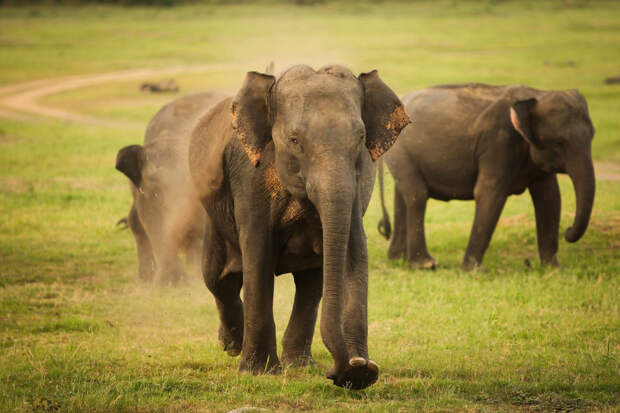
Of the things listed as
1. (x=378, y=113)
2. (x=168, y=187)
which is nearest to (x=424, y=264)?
(x=168, y=187)

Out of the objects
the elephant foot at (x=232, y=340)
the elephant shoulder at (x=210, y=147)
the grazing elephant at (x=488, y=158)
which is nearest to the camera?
the elephant shoulder at (x=210, y=147)

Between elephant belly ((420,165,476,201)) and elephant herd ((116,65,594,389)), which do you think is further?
elephant belly ((420,165,476,201))

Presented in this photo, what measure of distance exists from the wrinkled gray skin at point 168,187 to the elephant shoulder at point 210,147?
13.0ft

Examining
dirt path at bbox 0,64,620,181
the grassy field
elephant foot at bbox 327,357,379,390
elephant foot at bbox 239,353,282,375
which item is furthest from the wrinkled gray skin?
dirt path at bbox 0,64,620,181

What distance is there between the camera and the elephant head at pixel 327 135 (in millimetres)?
5816

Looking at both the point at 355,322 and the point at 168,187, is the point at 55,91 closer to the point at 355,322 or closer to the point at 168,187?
the point at 168,187

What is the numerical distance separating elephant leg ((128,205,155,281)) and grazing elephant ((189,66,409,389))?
4662mm

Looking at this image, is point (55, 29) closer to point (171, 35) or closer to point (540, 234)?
point (171, 35)

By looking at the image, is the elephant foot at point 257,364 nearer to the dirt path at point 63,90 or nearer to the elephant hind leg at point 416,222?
the elephant hind leg at point 416,222

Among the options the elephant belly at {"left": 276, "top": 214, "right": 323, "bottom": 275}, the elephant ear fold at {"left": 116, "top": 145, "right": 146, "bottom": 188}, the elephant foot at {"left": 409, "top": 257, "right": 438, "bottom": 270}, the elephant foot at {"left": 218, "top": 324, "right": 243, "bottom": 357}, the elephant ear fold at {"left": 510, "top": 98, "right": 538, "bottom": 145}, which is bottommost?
the elephant foot at {"left": 409, "top": 257, "right": 438, "bottom": 270}

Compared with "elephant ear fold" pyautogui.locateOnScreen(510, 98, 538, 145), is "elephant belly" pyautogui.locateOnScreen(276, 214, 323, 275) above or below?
below

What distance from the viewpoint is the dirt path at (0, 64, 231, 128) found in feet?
105

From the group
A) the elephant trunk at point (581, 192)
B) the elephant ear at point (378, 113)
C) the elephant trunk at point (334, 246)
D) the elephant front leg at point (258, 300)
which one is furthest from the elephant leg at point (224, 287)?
the elephant trunk at point (581, 192)

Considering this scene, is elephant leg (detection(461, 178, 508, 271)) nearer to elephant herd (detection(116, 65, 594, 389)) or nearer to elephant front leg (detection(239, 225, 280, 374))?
elephant herd (detection(116, 65, 594, 389))
